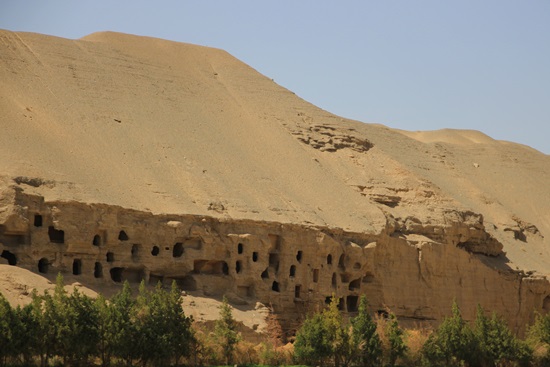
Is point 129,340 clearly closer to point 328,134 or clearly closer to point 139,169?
point 139,169

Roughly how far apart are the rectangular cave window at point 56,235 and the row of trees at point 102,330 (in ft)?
9.66

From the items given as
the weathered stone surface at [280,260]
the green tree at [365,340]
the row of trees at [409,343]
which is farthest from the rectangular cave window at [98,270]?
the green tree at [365,340]

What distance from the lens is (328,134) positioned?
2325 inches

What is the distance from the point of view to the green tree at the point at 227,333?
39.8 metres

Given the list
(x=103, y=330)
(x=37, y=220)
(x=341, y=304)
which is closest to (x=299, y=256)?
(x=341, y=304)

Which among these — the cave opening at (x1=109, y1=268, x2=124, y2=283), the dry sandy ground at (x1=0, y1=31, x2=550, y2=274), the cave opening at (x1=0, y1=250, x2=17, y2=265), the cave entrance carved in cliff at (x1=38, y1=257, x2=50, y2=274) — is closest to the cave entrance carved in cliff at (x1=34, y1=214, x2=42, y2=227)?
the dry sandy ground at (x1=0, y1=31, x2=550, y2=274)

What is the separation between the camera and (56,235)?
41031 mm

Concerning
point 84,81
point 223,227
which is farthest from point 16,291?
point 84,81

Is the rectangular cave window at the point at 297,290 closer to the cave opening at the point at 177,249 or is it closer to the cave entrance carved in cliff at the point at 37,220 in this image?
the cave opening at the point at 177,249

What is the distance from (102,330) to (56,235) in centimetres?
547

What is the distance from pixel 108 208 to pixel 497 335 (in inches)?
626

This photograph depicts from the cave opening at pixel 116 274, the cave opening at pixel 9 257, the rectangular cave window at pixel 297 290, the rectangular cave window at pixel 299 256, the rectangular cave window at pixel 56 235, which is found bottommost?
the rectangular cave window at pixel 297 290

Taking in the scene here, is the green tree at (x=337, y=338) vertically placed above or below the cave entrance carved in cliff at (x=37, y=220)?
below

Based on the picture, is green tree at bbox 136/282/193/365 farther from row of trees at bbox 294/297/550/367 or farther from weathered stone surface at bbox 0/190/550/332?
row of trees at bbox 294/297/550/367
